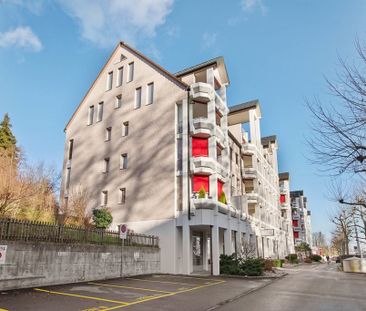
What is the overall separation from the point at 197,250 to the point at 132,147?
34.2 feet

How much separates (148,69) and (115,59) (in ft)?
17.8

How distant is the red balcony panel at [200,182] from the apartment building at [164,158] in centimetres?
8

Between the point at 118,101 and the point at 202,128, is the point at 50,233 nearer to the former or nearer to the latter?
the point at 202,128

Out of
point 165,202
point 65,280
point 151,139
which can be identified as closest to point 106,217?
point 165,202

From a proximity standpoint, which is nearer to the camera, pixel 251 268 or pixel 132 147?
pixel 251 268

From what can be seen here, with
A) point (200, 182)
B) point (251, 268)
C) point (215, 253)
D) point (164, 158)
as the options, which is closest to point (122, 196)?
point (164, 158)

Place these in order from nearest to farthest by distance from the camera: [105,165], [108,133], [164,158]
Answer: [164,158]
[105,165]
[108,133]

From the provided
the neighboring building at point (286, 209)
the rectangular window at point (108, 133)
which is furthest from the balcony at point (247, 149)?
the neighboring building at point (286, 209)

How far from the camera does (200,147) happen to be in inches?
1020

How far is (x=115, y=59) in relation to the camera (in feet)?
107

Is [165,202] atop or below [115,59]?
below

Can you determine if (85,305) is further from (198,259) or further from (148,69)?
(148,69)

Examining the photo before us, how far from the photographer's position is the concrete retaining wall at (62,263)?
12516 mm

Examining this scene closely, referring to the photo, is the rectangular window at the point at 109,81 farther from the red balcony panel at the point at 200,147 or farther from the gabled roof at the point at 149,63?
the red balcony panel at the point at 200,147
